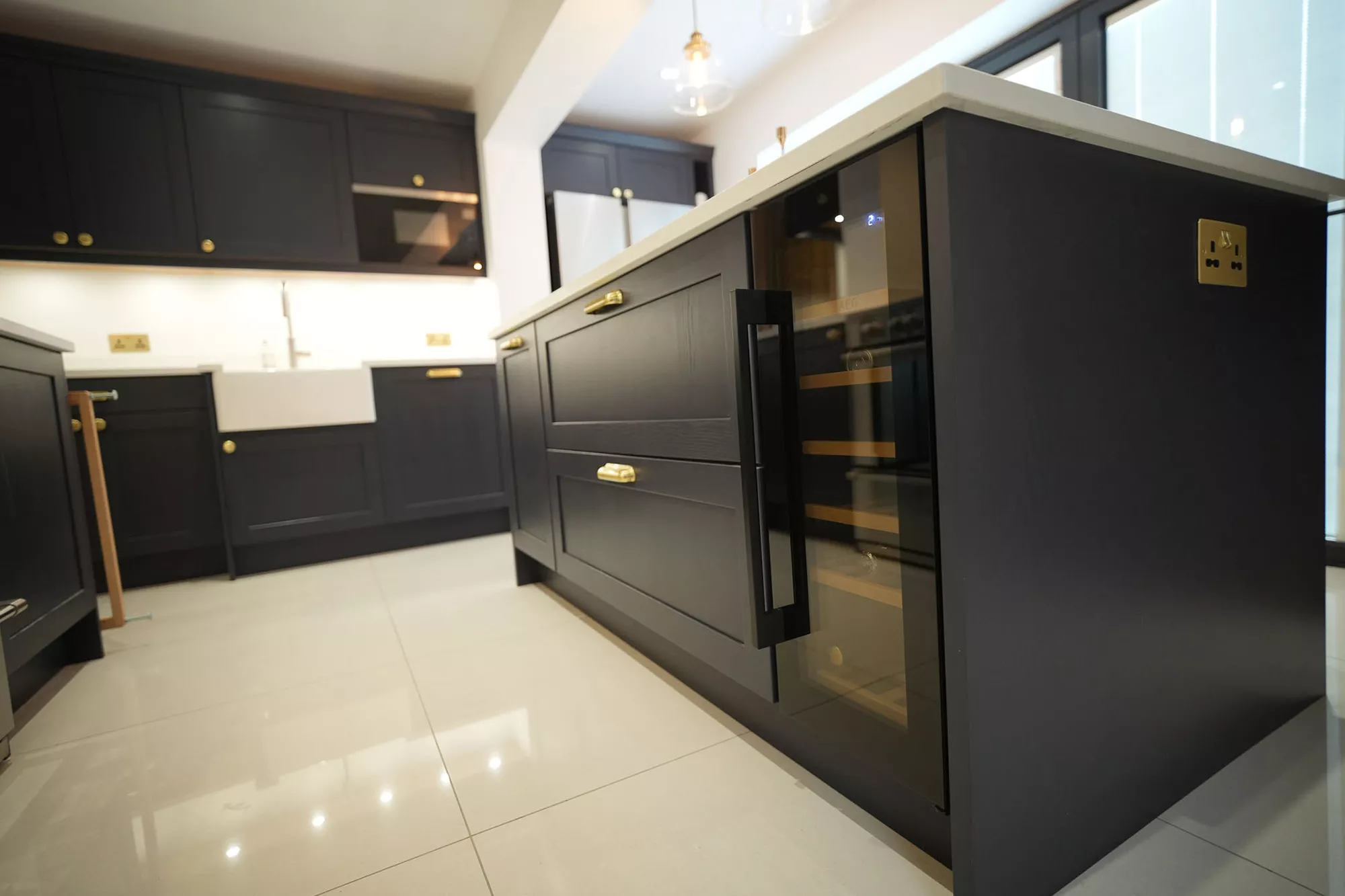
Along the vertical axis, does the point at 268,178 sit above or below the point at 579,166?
below

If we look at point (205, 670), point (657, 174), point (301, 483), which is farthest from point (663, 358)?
point (657, 174)

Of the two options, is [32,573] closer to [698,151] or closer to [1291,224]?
[1291,224]

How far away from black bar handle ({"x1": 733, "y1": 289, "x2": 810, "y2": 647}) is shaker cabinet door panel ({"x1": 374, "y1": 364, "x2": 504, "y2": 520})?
8.03 feet

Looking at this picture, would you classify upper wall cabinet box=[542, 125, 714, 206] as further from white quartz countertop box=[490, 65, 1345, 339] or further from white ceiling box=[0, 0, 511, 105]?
white quartz countertop box=[490, 65, 1345, 339]

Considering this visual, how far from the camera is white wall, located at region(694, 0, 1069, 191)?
254 centimetres

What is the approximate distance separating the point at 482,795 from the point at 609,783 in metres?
0.21

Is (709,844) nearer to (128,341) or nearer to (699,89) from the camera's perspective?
(699,89)

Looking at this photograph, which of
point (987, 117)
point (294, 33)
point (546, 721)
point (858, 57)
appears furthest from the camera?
point (858, 57)

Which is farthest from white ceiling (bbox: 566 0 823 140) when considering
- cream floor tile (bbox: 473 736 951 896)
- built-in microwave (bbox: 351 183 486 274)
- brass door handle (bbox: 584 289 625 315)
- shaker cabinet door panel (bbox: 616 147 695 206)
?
cream floor tile (bbox: 473 736 951 896)

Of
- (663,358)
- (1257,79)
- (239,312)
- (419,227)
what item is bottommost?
(663,358)

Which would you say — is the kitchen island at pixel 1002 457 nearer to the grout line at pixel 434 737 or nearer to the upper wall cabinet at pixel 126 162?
A: the grout line at pixel 434 737

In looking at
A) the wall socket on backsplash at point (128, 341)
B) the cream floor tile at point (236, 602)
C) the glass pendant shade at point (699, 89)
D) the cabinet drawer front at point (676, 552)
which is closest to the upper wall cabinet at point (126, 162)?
the wall socket on backsplash at point (128, 341)

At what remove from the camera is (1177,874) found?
0.71 m

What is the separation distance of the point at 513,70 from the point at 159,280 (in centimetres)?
202
